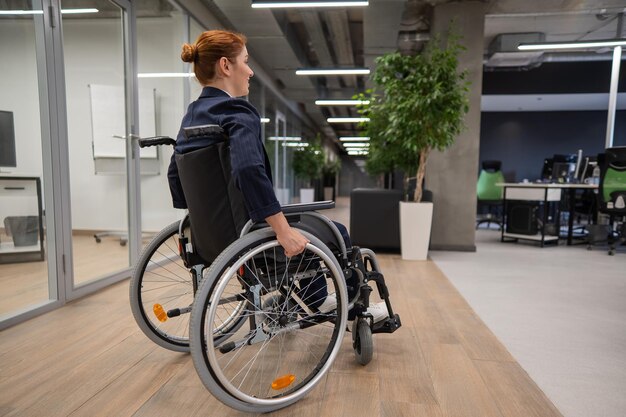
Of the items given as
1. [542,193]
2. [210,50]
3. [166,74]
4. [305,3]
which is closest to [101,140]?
[166,74]

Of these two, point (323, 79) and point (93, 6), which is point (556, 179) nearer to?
point (323, 79)

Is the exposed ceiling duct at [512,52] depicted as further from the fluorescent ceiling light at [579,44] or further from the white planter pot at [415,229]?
the white planter pot at [415,229]

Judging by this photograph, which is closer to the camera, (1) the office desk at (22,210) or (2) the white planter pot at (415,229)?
(1) the office desk at (22,210)

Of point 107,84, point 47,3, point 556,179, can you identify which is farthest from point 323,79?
point 47,3

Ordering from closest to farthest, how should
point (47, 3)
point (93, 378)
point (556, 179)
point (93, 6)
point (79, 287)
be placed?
point (93, 378) → point (47, 3) → point (79, 287) → point (93, 6) → point (556, 179)

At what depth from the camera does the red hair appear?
1.23 m

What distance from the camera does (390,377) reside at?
146cm

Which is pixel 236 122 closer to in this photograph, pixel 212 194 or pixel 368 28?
pixel 212 194

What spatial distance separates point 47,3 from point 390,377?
8.60 ft

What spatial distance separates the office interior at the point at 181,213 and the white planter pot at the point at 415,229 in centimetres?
19

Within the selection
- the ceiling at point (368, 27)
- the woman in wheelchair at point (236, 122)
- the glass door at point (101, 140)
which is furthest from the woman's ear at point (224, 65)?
the ceiling at point (368, 27)

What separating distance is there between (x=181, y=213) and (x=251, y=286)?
339cm

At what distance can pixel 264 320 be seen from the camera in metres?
1.27

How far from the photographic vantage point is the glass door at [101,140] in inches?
111
